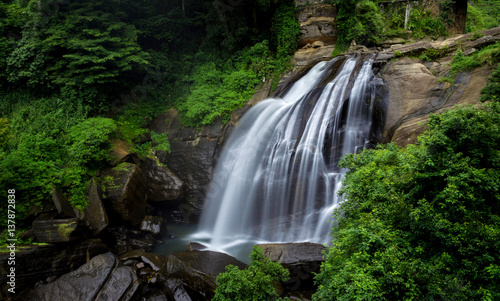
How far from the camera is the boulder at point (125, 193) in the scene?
409 inches

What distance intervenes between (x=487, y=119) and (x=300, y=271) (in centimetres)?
521

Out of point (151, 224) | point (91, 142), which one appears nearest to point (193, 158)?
point (151, 224)

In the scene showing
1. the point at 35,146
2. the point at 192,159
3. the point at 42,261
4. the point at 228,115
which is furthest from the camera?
the point at 228,115

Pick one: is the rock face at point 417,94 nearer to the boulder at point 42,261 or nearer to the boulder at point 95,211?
the boulder at point 95,211

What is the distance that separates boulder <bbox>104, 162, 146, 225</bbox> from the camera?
34.1ft

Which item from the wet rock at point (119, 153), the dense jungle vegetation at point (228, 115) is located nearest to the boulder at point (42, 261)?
the dense jungle vegetation at point (228, 115)

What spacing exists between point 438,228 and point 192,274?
573cm

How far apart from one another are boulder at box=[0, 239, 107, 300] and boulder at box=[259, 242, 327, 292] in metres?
5.85

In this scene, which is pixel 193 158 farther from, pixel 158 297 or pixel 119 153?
pixel 158 297

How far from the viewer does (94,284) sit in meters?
7.50

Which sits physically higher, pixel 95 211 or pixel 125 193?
pixel 125 193

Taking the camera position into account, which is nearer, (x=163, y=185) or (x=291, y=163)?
(x=291, y=163)

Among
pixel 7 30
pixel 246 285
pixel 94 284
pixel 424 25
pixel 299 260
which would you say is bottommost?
pixel 94 284

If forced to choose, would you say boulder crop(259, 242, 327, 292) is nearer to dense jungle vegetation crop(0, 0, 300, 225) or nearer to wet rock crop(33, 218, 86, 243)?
wet rock crop(33, 218, 86, 243)
